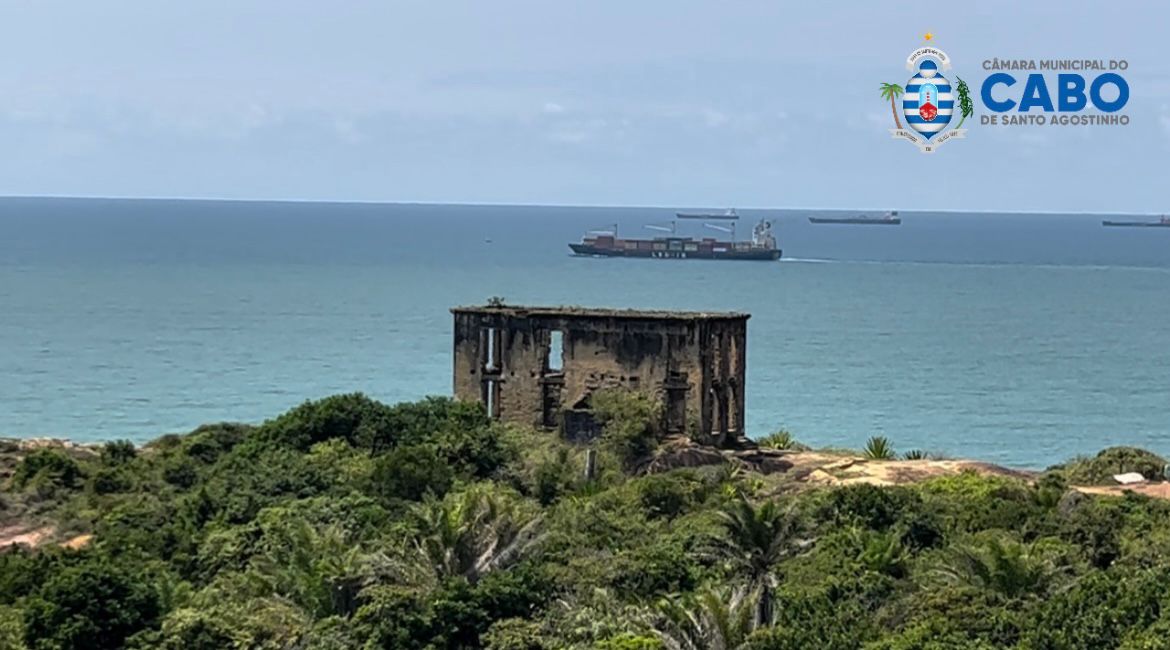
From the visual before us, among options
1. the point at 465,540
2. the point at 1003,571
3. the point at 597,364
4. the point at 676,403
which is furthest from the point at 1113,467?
the point at 465,540

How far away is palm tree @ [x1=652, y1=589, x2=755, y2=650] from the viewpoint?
28.2 m

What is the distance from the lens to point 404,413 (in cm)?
4912

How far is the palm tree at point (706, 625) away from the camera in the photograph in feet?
92.4

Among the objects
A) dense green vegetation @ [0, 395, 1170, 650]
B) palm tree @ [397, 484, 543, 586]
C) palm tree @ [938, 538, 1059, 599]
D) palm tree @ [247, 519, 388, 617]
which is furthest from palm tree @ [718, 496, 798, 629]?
palm tree @ [247, 519, 388, 617]

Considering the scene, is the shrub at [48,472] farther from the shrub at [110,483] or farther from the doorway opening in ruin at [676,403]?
the doorway opening in ruin at [676,403]

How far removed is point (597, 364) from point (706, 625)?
2349 centimetres

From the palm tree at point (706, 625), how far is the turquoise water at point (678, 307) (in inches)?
1783

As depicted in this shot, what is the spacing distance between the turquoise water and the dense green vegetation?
34181mm

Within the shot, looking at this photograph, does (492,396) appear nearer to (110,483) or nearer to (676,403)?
(676,403)

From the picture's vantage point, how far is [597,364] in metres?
51.7

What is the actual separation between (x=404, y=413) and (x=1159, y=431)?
44242 millimetres

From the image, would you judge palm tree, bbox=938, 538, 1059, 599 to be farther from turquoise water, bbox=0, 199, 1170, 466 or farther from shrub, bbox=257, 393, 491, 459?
turquoise water, bbox=0, 199, 1170, 466

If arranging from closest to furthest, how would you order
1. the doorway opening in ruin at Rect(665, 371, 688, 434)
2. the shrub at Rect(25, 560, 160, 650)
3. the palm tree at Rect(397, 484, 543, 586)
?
the shrub at Rect(25, 560, 160, 650)
the palm tree at Rect(397, 484, 543, 586)
the doorway opening in ruin at Rect(665, 371, 688, 434)

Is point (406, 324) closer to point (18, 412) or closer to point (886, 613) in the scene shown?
point (18, 412)
